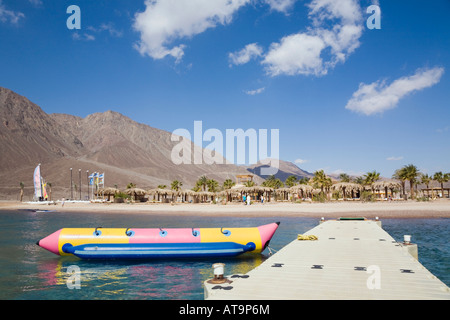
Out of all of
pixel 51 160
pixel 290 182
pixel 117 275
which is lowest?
pixel 117 275

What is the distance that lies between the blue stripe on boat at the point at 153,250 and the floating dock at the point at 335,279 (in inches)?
136

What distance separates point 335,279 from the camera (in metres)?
6.60

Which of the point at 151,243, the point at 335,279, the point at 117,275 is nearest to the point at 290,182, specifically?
the point at 151,243

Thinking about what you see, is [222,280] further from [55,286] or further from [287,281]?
[55,286]

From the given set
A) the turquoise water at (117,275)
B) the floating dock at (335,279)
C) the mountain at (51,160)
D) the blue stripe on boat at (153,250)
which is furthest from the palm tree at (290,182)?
the floating dock at (335,279)

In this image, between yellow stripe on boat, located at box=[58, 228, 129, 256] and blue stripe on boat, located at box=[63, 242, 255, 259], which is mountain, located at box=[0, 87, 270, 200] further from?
blue stripe on boat, located at box=[63, 242, 255, 259]

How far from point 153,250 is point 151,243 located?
0.94 feet

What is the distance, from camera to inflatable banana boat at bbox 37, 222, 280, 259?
499 inches

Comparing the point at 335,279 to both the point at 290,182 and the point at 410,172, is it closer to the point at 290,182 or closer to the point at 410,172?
the point at 410,172

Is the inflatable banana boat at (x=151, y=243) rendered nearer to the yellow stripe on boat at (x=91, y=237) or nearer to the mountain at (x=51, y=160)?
the yellow stripe on boat at (x=91, y=237)

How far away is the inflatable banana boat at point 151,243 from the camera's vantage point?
41.6 ft
